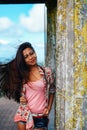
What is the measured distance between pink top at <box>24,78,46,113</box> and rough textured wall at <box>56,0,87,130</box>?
0.79m

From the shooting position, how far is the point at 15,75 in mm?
5855

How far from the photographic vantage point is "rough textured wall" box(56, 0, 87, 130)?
4.62m

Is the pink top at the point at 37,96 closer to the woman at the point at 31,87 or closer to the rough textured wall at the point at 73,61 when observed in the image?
the woman at the point at 31,87

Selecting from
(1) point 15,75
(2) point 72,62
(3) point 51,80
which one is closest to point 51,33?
(1) point 15,75

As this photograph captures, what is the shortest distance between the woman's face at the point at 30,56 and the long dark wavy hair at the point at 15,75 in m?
0.06

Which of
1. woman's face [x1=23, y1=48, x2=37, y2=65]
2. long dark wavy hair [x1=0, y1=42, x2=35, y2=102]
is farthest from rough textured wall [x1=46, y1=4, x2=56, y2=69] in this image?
woman's face [x1=23, y1=48, x2=37, y2=65]

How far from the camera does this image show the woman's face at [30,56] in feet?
18.5

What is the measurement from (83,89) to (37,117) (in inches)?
48.5

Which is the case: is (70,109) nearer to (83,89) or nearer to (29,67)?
(83,89)

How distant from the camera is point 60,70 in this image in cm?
489

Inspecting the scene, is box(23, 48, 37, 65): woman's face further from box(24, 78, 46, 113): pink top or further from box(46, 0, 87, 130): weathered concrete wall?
box(46, 0, 87, 130): weathered concrete wall

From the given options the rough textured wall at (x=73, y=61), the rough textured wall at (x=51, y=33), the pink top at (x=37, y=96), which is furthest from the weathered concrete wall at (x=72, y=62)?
the rough textured wall at (x=51, y=33)

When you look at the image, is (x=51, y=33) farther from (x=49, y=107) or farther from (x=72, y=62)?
(x=72, y=62)

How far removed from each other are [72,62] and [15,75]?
52.5 inches
